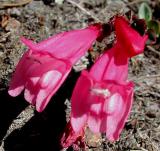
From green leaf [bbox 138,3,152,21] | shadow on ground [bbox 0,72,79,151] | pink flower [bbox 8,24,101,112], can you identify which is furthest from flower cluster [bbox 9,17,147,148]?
green leaf [bbox 138,3,152,21]

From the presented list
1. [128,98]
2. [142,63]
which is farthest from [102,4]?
[128,98]

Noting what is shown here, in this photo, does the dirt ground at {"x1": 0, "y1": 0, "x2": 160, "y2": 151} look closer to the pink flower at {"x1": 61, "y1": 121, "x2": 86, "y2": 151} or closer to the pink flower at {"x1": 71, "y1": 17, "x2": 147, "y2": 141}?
the pink flower at {"x1": 61, "y1": 121, "x2": 86, "y2": 151}

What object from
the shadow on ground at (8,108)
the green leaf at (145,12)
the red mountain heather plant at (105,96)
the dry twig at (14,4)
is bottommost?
the shadow on ground at (8,108)

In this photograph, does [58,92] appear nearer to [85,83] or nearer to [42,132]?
[42,132]

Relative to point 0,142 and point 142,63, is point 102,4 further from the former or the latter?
point 0,142

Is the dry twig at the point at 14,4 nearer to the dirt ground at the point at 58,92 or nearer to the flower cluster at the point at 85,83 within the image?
the dirt ground at the point at 58,92

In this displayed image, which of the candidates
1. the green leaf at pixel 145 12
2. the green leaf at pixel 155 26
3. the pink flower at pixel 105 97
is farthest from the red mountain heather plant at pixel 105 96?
the green leaf at pixel 145 12
